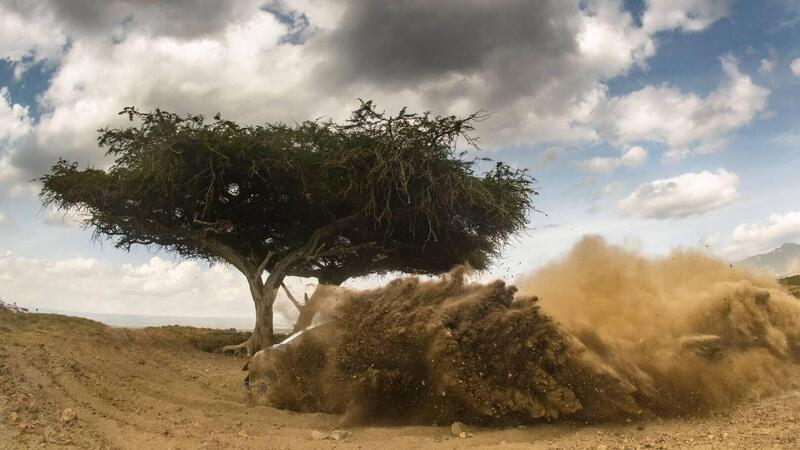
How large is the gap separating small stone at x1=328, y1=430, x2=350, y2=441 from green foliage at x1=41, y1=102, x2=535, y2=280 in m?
7.10

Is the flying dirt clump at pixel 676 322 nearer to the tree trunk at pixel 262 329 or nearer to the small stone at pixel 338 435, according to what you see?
the small stone at pixel 338 435

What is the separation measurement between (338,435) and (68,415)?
2.85 meters

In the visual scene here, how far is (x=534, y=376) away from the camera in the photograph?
5.38 m

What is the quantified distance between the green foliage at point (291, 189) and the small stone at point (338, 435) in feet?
23.3

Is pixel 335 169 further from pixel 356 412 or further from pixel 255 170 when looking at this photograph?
pixel 356 412

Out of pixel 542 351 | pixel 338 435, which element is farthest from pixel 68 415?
pixel 542 351

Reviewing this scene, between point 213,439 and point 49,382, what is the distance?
113 inches

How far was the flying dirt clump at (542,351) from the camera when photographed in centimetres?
541

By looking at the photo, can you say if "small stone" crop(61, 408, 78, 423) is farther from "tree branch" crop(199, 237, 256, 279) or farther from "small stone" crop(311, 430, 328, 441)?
"tree branch" crop(199, 237, 256, 279)

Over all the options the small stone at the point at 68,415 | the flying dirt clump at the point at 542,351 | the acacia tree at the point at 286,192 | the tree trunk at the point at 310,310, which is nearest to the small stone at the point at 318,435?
the flying dirt clump at the point at 542,351

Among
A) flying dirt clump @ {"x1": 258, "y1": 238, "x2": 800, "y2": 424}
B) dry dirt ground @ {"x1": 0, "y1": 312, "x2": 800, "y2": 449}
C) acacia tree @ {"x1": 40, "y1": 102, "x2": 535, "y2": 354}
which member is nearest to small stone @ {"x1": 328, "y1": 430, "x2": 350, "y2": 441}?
dry dirt ground @ {"x1": 0, "y1": 312, "x2": 800, "y2": 449}

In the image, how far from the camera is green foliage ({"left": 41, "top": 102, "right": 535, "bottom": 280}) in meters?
12.7

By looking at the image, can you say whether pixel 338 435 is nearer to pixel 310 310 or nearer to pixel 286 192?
pixel 310 310

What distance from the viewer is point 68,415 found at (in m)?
5.85
